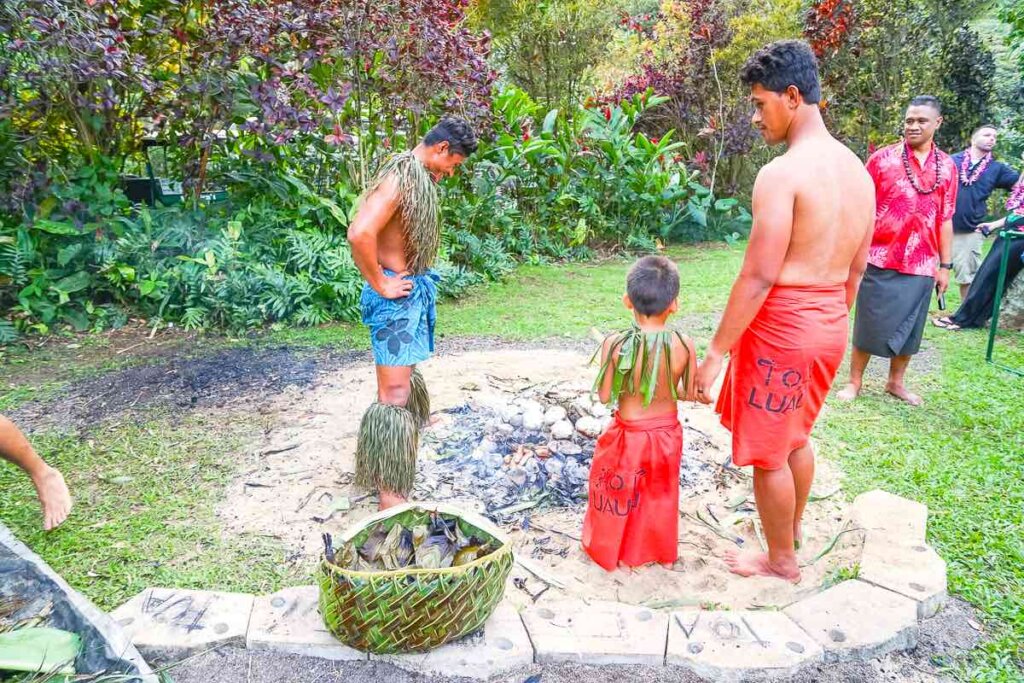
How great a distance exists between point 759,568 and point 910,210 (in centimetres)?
251

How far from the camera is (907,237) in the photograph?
403 cm

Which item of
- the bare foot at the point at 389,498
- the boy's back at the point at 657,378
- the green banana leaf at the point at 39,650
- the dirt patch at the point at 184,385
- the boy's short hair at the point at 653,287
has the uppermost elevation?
the boy's short hair at the point at 653,287

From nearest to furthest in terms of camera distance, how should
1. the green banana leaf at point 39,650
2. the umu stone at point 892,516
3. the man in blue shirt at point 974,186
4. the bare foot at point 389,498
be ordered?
1. the green banana leaf at point 39,650
2. the umu stone at point 892,516
3. the bare foot at point 389,498
4. the man in blue shirt at point 974,186

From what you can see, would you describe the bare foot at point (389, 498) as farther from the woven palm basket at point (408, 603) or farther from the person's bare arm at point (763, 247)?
the person's bare arm at point (763, 247)

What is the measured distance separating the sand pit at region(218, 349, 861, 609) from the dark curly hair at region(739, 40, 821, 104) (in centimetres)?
173

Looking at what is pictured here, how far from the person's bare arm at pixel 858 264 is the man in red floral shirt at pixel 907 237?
180 centimetres

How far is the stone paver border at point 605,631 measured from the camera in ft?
6.89

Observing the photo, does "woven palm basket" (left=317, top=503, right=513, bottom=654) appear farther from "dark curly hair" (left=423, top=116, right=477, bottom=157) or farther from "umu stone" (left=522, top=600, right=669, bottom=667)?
"dark curly hair" (left=423, top=116, right=477, bottom=157)

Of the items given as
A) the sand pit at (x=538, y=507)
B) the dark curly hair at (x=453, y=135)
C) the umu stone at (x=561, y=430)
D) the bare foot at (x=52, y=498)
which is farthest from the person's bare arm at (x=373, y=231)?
the bare foot at (x=52, y=498)

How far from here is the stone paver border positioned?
2102 millimetres

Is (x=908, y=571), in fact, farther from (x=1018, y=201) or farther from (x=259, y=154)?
(x=259, y=154)

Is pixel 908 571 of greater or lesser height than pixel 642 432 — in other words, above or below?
below

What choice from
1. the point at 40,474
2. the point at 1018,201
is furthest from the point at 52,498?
the point at 1018,201

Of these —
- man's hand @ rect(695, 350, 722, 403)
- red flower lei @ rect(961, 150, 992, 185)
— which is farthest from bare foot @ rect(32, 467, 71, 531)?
red flower lei @ rect(961, 150, 992, 185)
